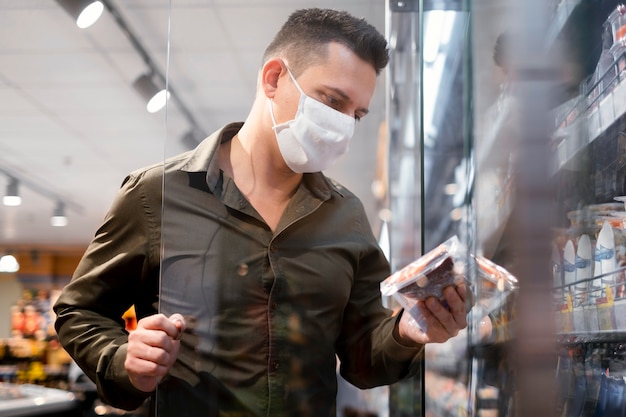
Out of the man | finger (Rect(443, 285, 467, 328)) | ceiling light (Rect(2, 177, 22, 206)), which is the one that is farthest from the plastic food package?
ceiling light (Rect(2, 177, 22, 206))

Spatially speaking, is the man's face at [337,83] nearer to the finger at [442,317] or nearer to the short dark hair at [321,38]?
the short dark hair at [321,38]

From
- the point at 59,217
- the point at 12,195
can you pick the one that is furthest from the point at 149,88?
the point at 59,217

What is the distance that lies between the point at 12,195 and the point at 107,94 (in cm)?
410

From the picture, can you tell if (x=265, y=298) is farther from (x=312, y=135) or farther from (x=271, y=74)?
(x=271, y=74)

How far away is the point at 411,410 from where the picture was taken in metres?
1.34

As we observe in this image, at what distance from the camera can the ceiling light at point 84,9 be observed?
4.59 metres

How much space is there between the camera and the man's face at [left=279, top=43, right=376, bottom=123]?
1.24 meters

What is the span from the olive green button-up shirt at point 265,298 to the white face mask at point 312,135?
0.04m

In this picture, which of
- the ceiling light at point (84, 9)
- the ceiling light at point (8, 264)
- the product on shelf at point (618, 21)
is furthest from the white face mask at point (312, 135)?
the ceiling light at point (8, 264)

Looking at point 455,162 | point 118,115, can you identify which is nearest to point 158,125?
point 118,115

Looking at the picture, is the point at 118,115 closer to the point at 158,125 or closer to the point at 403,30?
the point at 158,125

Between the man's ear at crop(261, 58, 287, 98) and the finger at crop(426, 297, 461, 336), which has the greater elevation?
the man's ear at crop(261, 58, 287, 98)

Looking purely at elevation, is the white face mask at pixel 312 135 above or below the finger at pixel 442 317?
above

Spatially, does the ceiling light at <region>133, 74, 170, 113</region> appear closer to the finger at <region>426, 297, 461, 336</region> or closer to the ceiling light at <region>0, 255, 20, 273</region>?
the finger at <region>426, 297, 461, 336</region>
